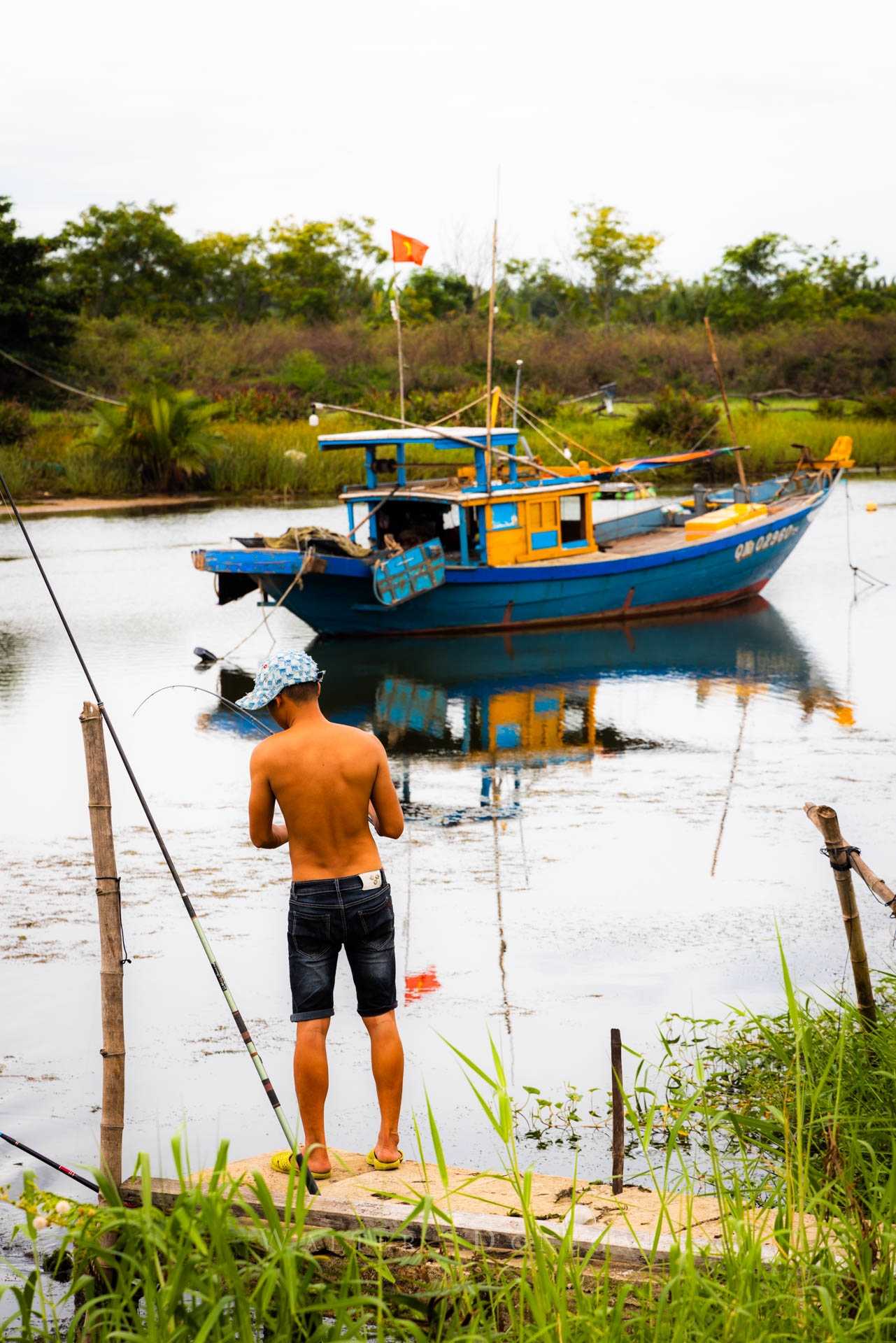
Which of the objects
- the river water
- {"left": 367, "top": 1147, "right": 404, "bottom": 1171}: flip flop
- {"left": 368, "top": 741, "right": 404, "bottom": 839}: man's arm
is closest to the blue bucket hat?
{"left": 368, "top": 741, "right": 404, "bottom": 839}: man's arm

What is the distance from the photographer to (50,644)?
15.4 metres

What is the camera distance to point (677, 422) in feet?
108

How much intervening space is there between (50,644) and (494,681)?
16.3ft

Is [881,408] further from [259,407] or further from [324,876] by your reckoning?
[324,876]

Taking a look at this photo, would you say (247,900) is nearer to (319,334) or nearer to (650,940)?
(650,940)

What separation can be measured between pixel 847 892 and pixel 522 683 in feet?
28.6

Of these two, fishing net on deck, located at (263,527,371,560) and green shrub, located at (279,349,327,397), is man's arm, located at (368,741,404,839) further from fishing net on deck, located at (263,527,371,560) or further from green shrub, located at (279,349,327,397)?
green shrub, located at (279,349,327,397)

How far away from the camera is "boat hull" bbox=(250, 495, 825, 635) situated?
15.0 m

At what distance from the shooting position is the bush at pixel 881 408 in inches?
1492

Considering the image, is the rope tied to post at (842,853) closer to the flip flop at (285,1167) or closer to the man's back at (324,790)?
the man's back at (324,790)

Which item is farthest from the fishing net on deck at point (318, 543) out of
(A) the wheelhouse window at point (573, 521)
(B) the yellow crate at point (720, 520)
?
(B) the yellow crate at point (720, 520)

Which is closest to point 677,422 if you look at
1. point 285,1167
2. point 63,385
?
point 63,385

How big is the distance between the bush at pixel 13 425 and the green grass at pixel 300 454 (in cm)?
27

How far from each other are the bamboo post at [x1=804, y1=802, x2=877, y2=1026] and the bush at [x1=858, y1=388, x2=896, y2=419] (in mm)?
35494
